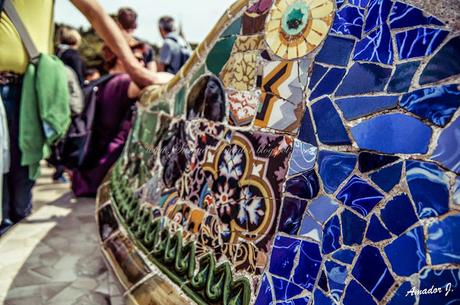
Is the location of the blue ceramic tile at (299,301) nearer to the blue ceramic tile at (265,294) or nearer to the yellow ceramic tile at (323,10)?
the blue ceramic tile at (265,294)

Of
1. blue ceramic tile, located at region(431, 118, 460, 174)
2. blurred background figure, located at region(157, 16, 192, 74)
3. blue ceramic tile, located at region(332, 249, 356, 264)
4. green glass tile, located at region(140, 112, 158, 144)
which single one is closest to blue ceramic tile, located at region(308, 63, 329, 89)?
blue ceramic tile, located at region(431, 118, 460, 174)

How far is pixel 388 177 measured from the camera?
111 centimetres

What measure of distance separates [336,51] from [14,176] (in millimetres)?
1998

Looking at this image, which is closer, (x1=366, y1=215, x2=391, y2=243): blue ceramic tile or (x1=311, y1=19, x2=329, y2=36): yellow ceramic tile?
(x1=366, y1=215, x2=391, y2=243): blue ceramic tile

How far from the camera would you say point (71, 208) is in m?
3.84

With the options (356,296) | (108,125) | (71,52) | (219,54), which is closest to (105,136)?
(108,125)

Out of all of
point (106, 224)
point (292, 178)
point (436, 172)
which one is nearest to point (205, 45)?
point (292, 178)

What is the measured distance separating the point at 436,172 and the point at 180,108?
131 centimetres

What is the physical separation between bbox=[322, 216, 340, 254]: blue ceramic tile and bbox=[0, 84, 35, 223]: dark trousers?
6.09ft

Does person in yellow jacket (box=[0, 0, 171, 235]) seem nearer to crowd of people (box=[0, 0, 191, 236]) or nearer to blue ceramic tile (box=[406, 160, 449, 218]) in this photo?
crowd of people (box=[0, 0, 191, 236])

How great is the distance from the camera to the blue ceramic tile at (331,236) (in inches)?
47.1

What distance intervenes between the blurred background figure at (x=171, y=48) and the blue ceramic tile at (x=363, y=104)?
3712 mm

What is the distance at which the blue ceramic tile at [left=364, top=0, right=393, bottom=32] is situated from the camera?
3.84ft

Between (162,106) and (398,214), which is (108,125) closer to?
(162,106)
